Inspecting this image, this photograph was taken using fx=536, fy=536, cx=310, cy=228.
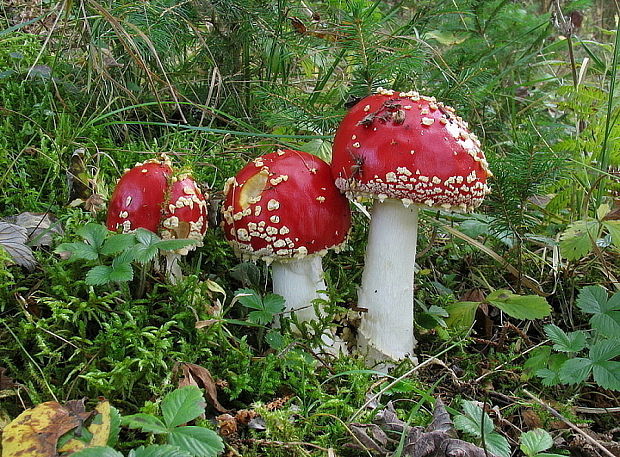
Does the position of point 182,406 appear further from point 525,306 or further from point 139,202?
point 525,306

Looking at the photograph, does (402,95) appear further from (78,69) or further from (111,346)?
(78,69)

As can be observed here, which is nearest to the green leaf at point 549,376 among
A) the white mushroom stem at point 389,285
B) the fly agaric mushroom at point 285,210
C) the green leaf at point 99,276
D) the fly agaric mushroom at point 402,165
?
the white mushroom stem at point 389,285

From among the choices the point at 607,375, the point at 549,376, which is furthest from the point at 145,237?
the point at 607,375

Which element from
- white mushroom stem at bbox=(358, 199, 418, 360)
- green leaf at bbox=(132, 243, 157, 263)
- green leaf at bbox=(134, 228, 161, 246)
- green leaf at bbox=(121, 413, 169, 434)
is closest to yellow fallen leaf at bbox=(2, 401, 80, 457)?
green leaf at bbox=(121, 413, 169, 434)

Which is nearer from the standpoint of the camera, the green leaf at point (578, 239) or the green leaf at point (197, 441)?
→ the green leaf at point (197, 441)

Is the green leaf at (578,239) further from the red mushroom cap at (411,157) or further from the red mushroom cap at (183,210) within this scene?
the red mushroom cap at (183,210)

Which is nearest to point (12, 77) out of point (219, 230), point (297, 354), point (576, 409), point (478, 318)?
point (219, 230)
